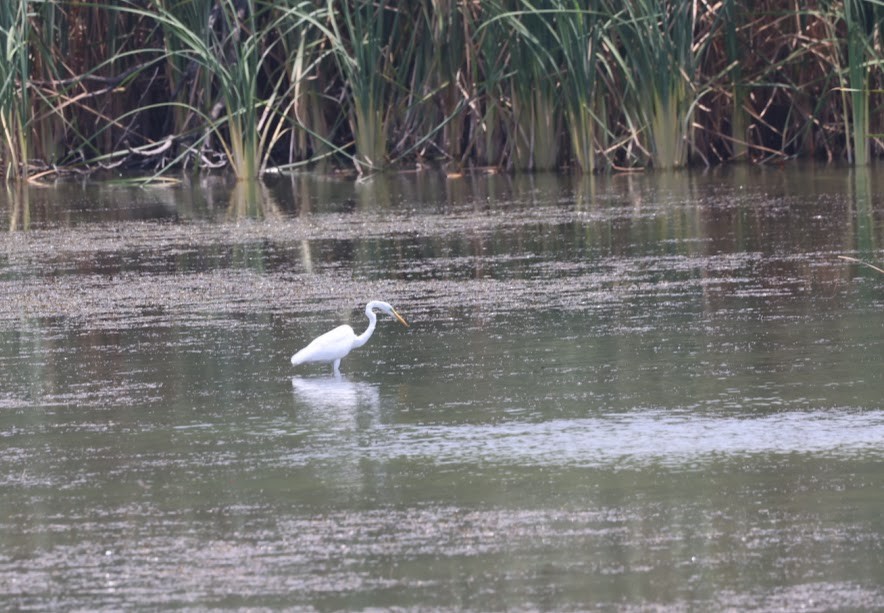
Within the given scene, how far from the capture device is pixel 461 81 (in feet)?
52.6

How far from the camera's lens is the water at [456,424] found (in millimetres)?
3877

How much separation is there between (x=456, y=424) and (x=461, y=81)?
35.8ft

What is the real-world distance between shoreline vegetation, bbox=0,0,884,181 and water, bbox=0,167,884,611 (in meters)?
4.30

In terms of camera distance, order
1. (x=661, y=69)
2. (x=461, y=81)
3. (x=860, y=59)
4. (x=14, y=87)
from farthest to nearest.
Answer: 1. (x=461, y=81)
2. (x=14, y=87)
3. (x=661, y=69)
4. (x=860, y=59)

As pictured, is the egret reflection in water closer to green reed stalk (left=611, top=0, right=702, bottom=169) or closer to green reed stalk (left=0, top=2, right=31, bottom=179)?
green reed stalk (left=611, top=0, right=702, bottom=169)

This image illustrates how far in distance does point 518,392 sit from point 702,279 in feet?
9.16

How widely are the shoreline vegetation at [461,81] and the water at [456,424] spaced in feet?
14.1

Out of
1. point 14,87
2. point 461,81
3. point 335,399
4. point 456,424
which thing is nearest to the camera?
point 456,424

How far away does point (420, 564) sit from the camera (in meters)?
3.94

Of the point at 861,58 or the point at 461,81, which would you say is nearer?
the point at 861,58

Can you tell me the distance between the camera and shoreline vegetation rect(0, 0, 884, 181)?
14.6 metres

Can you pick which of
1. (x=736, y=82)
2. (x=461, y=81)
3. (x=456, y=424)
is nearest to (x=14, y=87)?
(x=461, y=81)

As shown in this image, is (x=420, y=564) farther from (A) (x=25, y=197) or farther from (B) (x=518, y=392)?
(A) (x=25, y=197)

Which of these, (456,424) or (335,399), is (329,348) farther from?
(456,424)
